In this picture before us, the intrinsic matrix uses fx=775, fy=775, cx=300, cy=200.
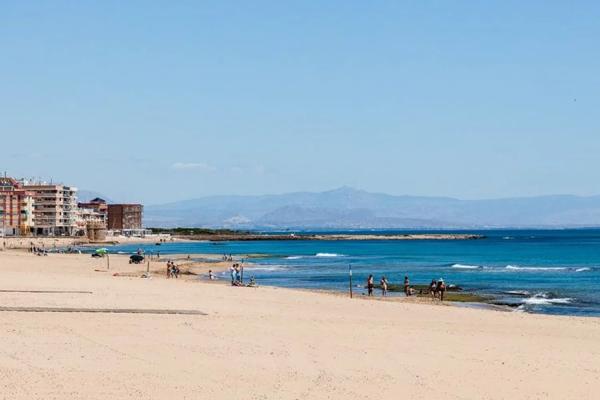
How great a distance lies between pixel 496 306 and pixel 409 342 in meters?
18.5

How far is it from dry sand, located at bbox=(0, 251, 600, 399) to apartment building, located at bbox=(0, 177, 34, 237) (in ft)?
510

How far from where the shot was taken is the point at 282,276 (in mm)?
61156

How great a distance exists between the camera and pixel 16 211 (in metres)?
177

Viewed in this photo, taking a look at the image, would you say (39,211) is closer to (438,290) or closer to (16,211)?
(16,211)

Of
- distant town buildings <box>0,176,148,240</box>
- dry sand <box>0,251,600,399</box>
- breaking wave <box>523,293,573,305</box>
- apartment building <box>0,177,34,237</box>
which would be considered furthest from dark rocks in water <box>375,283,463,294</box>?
apartment building <box>0,177,34,237</box>

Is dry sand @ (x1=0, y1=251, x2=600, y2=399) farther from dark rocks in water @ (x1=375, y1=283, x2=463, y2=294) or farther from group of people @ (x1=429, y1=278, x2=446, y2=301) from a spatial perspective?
dark rocks in water @ (x1=375, y1=283, x2=463, y2=294)

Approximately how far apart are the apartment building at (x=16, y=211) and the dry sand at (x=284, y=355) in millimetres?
155532

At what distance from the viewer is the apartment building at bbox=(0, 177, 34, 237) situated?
173875 mm

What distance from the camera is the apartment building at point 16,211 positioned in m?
174

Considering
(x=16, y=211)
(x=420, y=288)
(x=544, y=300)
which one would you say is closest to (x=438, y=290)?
(x=544, y=300)

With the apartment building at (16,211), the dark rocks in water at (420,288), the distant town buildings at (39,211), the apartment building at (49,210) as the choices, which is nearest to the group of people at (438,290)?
the dark rocks in water at (420,288)

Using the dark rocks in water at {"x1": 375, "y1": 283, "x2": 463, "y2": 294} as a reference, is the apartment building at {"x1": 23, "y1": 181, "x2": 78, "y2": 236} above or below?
above

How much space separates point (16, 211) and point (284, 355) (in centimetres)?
17201

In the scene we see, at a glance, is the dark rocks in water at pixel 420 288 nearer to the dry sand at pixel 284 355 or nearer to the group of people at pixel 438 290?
the group of people at pixel 438 290
